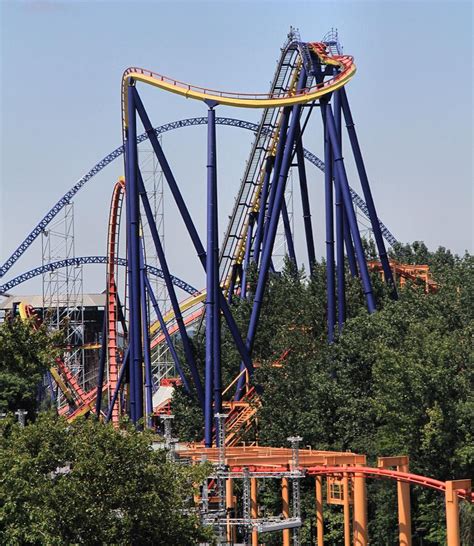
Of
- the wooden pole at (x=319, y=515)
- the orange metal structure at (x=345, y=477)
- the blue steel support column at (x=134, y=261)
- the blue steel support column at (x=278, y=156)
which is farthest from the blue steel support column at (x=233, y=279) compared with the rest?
the wooden pole at (x=319, y=515)

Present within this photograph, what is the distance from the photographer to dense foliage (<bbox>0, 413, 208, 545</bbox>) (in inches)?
586

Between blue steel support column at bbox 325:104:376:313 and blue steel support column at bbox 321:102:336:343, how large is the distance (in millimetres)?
202

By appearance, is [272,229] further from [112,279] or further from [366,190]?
[112,279]

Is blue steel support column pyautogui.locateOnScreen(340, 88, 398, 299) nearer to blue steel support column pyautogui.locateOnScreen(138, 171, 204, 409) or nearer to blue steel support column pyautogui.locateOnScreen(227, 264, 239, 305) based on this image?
blue steel support column pyautogui.locateOnScreen(138, 171, 204, 409)

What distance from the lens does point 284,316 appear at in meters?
27.6

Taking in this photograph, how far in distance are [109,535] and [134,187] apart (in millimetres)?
10911

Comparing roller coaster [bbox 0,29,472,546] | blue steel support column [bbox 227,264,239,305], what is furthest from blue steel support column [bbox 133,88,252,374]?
blue steel support column [bbox 227,264,239,305]

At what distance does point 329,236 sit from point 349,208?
87cm

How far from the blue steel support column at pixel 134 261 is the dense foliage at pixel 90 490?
7831 mm

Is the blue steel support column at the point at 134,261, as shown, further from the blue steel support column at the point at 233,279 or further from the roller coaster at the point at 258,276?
the blue steel support column at the point at 233,279

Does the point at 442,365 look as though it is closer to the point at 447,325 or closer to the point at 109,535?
the point at 447,325

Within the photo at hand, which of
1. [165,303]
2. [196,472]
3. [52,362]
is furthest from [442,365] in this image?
[165,303]

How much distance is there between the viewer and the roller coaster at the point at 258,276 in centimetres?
1833

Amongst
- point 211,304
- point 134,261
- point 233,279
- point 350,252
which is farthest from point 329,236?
point 233,279
